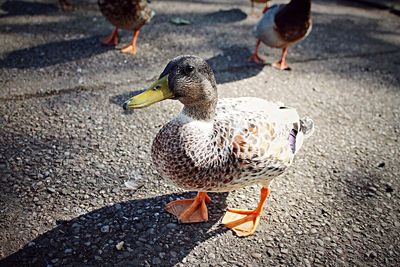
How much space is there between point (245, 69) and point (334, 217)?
2263 mm

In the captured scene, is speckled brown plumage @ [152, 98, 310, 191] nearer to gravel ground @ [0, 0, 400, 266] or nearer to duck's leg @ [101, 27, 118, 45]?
gravel ground @ [0, 0, 400, 266]

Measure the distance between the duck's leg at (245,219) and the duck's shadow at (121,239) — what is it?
8 centimetres

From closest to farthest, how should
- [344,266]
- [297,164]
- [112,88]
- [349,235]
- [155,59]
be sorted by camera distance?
[344,266] < [349,235] < [297,164] < [112,88] < [155,59]

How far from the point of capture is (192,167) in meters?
1.93

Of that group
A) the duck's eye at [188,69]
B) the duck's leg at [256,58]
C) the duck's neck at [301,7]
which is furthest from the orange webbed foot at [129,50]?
the duck's eye at [188,69]

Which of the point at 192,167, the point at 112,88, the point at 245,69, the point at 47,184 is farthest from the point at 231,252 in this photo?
the point at 245,69

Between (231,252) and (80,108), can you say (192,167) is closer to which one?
(231,252)

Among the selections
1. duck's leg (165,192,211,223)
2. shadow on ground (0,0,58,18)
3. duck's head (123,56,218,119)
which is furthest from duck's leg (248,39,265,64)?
shadow on ground (0,0,58,18)

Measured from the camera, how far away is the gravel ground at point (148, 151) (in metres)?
2.16

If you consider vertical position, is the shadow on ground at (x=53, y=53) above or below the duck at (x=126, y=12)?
below

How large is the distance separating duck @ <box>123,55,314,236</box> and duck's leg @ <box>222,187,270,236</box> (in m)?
0.20

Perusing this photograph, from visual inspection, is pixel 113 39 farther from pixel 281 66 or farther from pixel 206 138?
pixel 206 138

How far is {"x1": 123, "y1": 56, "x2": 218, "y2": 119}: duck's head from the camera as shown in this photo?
187 cm

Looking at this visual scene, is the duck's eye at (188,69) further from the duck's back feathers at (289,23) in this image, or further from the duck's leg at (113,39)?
the duck's leg at (113,39)
